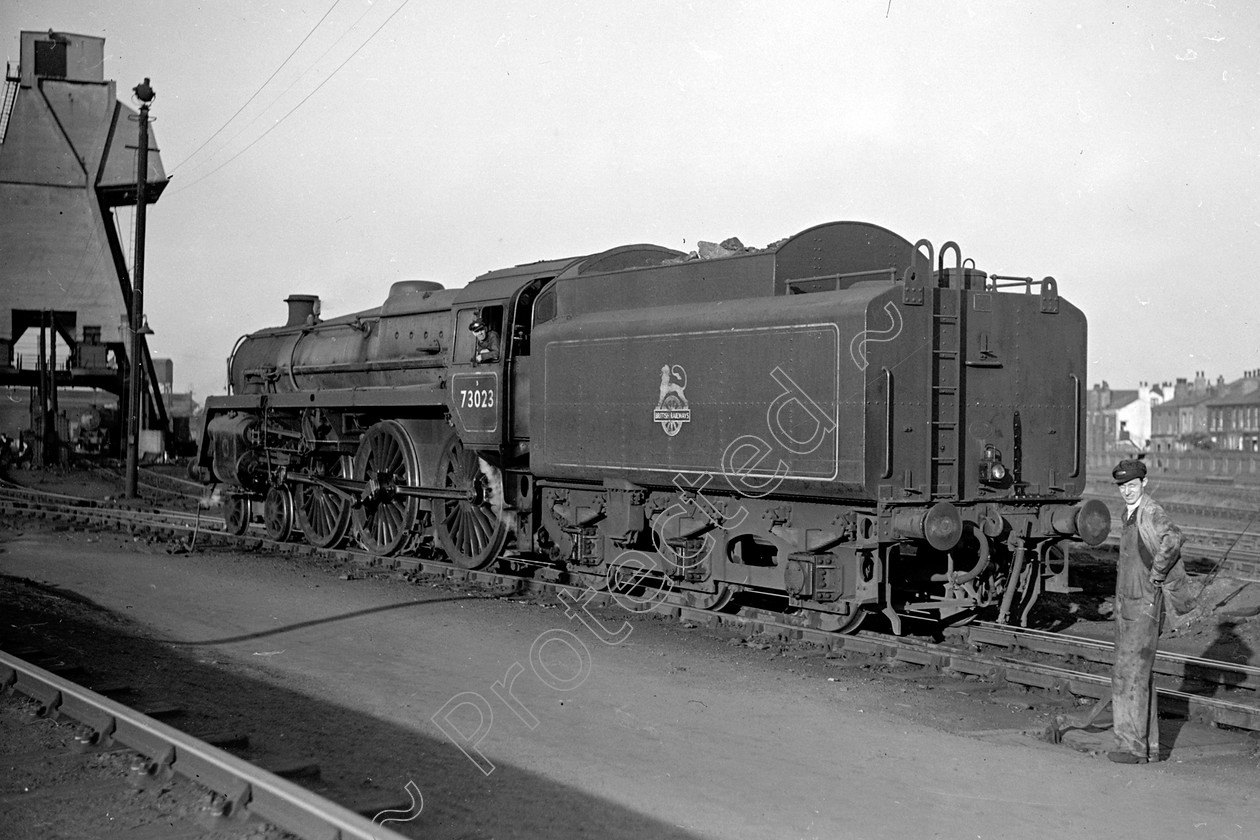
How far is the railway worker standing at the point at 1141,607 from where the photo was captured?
647 cm

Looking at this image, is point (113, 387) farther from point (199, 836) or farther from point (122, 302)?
point (199, 836)

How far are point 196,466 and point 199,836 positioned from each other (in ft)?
49.9

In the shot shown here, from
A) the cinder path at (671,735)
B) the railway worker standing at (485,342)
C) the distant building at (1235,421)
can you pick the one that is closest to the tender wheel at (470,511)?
the railway worker standing at (485,342)

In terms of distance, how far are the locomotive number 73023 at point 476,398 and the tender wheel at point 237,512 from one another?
6.78 m

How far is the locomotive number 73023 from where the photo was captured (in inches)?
502

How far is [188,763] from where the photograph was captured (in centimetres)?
566

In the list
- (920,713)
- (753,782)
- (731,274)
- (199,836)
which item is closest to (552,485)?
(731,274)

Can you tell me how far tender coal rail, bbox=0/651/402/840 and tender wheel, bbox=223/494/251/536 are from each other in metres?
11.0

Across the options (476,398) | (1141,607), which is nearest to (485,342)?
(476,398)

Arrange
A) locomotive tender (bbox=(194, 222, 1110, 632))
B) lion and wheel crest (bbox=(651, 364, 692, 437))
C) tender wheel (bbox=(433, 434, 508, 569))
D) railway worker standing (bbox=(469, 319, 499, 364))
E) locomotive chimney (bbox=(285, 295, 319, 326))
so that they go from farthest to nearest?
locomotive chimney (bbox=(285, 295, 319, 326))
tender wheel (bbox=(433, 434, 508, 569))
railway worker standing (bbox=(469, 319, 499, 364))
lion and wheel crest (bbox=(651, 364, 692, 437))
locomotive tender (bbox=(194, 222, 1110, 632))

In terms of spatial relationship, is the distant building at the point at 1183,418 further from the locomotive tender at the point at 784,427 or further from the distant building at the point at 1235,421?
the locomotive tender at the point at 784,427

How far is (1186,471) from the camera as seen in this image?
50656 millimetres

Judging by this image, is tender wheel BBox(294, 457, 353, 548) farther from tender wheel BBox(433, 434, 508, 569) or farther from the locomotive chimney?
the locomotive chimney

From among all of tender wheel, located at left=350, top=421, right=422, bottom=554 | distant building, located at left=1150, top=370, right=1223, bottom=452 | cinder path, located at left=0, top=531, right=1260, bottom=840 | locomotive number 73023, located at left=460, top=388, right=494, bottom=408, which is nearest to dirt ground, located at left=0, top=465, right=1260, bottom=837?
cinder path, located at left=0, top=531, right=1260, bottom=840
